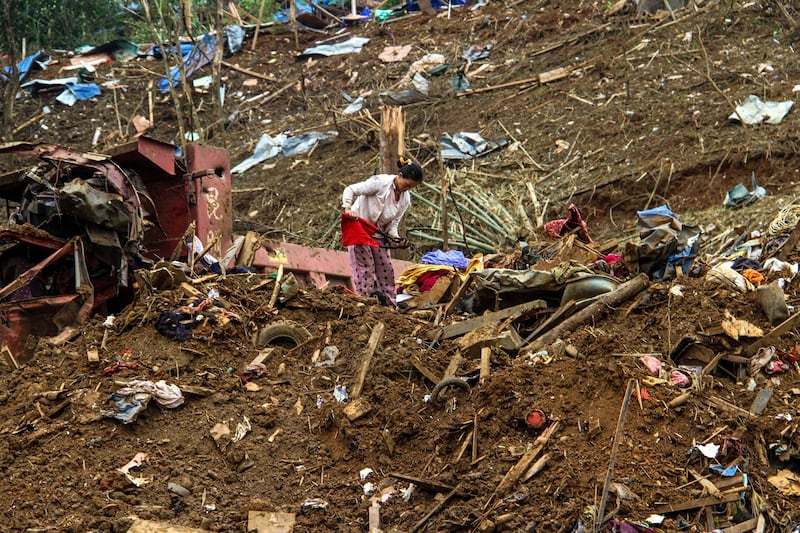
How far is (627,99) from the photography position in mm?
14773

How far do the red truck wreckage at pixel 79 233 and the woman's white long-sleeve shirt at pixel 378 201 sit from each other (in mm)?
1240

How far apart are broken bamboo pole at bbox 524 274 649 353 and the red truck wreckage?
3.11 m

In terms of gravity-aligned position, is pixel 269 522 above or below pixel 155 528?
below

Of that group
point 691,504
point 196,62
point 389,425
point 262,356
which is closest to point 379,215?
point 262,356

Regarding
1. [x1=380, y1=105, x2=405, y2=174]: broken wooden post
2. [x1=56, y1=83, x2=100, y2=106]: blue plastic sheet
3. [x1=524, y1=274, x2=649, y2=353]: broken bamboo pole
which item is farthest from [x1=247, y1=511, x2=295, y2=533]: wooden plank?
[x1=56, y1=83, x2=100, y2=106]: blue plastic sheet

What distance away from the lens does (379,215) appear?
26.0 ft

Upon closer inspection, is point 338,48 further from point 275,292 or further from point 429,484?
point 429,484

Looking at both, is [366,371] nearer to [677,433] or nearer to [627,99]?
[677,433]

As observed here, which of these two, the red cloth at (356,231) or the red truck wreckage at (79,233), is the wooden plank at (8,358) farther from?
the red cloth at (356,231)

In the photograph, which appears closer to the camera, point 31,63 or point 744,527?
point 744,527

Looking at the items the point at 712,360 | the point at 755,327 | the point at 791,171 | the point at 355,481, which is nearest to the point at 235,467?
the point at 355,481

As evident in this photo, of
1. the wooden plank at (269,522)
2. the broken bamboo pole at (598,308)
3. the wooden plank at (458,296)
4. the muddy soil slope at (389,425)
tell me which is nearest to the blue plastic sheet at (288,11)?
the muddy soil slope at (389,425)

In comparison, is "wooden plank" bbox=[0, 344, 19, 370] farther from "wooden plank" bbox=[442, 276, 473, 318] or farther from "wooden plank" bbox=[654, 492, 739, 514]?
"wooden plank" bbox=[654, 492, 739, 514]

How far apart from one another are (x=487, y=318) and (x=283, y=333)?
1.51 m
